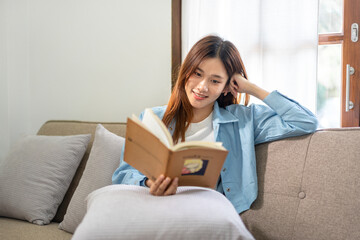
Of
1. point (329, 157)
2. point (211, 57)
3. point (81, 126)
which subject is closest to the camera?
point (329, 157)

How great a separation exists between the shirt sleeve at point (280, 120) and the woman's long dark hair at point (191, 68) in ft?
0.70

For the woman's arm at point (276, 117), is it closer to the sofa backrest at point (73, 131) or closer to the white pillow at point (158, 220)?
the white pillow at point (158, 220)

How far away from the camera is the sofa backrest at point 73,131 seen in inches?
72.8

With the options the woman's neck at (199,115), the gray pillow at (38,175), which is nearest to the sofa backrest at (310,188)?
the woman's neck at (199,115)

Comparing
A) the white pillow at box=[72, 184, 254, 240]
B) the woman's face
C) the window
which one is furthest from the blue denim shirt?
the window

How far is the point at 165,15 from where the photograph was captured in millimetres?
2242

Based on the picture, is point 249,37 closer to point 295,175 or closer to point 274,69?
point 274,69

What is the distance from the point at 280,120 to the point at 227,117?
23 cm

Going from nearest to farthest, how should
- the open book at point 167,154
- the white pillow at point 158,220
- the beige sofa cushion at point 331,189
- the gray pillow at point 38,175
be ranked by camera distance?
the white pillow at point 158,220
the open book at point 167,154
the beige sofa cushion at point 331,189
the gray pillow at point 38,175

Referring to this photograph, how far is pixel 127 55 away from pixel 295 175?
54.3 inches

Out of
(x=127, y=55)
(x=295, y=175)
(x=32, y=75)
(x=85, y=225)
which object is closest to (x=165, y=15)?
(x=127, y=55)

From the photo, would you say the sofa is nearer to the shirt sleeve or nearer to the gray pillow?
the shirt sleeve

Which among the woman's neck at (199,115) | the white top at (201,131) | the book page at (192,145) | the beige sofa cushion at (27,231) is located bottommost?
the beige sofa cushion at (27,231)

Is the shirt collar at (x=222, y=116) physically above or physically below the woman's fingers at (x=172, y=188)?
above
